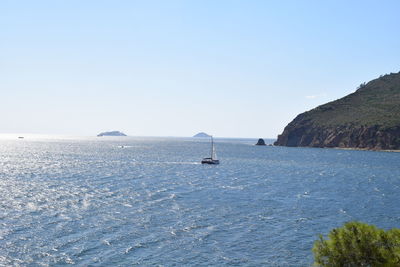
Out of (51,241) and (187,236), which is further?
(187,236)

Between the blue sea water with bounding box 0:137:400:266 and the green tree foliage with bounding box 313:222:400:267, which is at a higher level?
the green tree foliage with bounding box 313:222:400:267

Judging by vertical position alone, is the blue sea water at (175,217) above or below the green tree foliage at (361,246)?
below

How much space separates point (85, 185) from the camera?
7125 cm

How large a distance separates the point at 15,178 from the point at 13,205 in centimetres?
3270

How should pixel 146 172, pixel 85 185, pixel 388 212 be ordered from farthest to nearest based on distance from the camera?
pixel 146 172 < pixel 85 185 < pixel 388 212

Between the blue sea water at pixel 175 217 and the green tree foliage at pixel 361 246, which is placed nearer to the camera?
the green tree foliage at pixel 361 246

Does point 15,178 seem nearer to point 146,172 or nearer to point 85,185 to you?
point 85,185

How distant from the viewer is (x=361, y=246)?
57.7ft

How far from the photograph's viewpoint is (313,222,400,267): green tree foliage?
17219mm

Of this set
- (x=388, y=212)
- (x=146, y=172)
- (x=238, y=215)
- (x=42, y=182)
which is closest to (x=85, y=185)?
(x=42, y=182)

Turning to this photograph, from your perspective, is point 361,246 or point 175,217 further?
point 175,217

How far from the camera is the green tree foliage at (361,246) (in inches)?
678

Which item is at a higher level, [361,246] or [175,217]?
[361,246]

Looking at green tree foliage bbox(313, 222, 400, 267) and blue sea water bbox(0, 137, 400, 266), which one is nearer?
green tree foliage bbox(313, 222, 400, 267)
